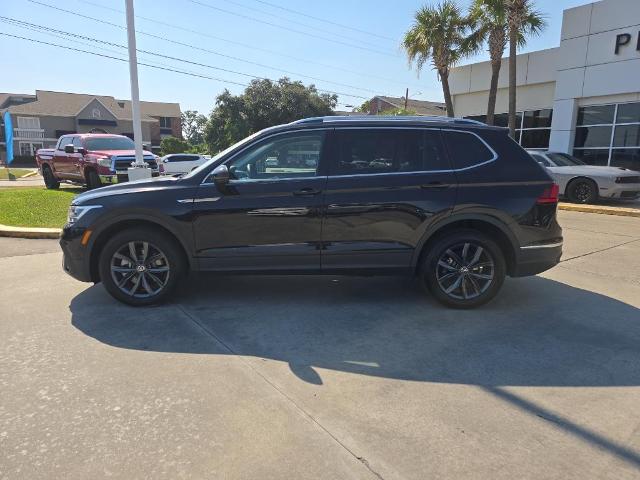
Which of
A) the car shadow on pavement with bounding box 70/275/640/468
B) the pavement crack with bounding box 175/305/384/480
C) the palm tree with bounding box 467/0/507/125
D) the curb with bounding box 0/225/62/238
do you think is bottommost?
the pavement crack with bounding box 175/305/384/480

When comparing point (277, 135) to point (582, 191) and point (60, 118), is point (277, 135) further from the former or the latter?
point (60, 118)

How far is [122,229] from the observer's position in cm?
485

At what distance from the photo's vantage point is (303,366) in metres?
3.65

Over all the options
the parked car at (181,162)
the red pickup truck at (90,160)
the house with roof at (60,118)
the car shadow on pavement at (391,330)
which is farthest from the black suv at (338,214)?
the house with roof at (60,118)

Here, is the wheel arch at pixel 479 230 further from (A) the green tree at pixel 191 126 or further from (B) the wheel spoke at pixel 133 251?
(A) the green tree at pixel 191 126

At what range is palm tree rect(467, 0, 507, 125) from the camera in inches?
655

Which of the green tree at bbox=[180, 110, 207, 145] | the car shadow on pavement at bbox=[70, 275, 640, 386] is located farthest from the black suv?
the green tree at bbox=[180, 110, 207, 145]

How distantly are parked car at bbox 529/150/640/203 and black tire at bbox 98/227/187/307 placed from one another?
35.6 ft

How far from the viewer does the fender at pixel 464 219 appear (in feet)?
15.6

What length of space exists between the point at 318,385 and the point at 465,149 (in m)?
2.82

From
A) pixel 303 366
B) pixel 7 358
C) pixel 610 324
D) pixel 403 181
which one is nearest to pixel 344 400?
pixel 303 366

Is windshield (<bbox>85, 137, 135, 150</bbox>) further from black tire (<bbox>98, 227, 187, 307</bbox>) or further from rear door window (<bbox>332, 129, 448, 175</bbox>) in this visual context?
rear door window (<bbox>332, 129, 448, 175</bbox>)

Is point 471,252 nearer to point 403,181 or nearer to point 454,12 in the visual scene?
point 403,181

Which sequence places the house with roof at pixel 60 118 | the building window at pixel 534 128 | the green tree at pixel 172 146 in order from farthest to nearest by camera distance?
1. the house with roof at pixel 60 118
2. the green tree at pixel 172 146
3. the building window at pixel 534 128
